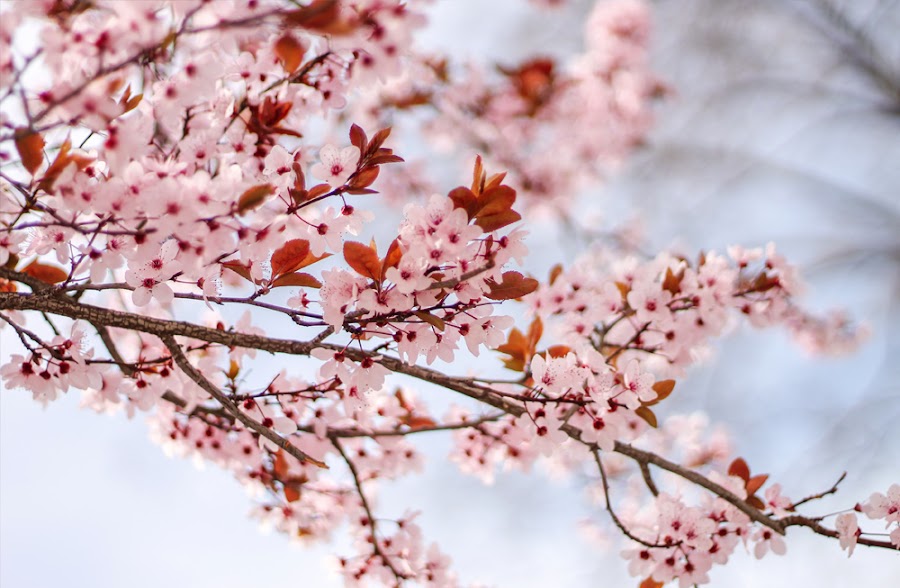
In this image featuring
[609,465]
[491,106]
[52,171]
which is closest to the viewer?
[52,171]

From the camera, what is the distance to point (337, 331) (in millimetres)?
966

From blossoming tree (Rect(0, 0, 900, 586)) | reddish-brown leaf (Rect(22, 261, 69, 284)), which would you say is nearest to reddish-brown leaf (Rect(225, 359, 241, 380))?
blossoming tree (Rect(0, 0, 900, 586))

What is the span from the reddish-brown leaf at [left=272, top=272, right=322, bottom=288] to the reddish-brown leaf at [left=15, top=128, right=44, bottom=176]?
1.13 ft

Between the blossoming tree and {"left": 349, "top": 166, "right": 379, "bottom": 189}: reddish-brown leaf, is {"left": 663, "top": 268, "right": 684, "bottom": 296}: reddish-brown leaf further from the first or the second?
{"left": 349, "top": 166, "right": 379, "bottom": 189}: reddish-brown leaf

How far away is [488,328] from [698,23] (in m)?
4.91

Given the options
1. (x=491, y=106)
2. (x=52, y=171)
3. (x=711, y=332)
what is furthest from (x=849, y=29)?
(x=52, y=171)

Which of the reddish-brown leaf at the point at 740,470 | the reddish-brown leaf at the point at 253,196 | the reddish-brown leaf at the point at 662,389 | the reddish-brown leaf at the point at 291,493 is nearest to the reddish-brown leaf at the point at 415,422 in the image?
the reddish-brown leaf at the point at 291,493

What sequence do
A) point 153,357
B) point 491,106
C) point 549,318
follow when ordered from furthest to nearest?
1. point 491,106
2. point 549,318
3. point 153,357

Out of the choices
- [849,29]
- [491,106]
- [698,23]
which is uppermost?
[698,23]

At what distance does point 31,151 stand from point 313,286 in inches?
16.0

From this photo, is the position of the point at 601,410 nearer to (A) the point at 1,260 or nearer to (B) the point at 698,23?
(A) the point at 1,260

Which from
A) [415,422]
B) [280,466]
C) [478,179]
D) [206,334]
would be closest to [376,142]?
[478,179]

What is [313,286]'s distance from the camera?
3.32ft

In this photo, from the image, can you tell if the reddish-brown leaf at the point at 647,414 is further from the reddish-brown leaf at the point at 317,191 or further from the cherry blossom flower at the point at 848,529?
the reddish-brown leaf at the point at 317,191
